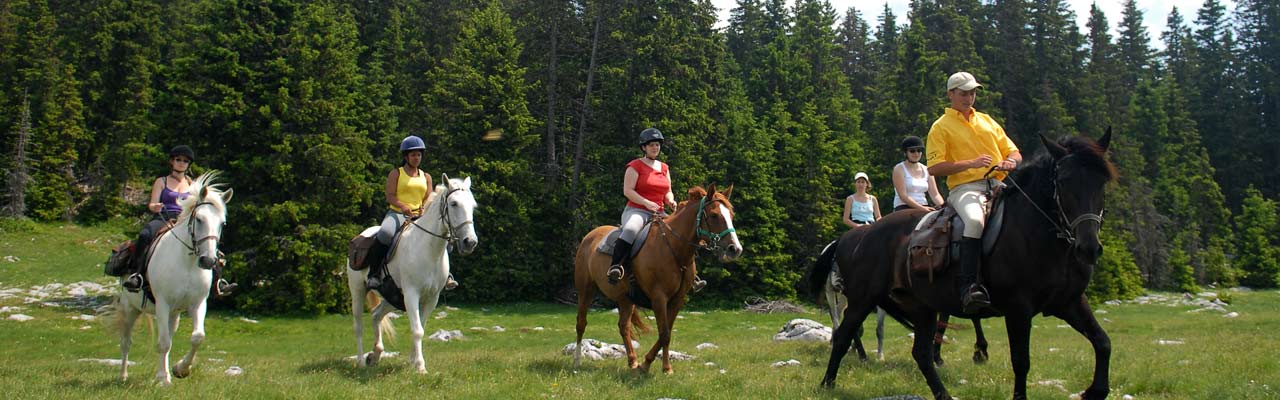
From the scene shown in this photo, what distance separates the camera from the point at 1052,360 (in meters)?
12.3

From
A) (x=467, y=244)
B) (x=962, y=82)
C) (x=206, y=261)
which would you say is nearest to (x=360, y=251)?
(x=206, y=261)

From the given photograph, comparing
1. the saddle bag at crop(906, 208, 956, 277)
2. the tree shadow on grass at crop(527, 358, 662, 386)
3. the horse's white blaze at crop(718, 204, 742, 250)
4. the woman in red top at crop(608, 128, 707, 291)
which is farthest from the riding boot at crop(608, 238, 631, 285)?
the saddle bag at crop(906, 208, 956, 277)

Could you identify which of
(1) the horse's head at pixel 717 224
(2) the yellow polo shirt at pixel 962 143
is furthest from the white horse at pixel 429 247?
(2) the yellow polo shirt at pixel 962 143

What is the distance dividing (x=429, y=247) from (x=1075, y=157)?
8.16m

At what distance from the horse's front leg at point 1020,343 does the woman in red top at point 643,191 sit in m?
4.77

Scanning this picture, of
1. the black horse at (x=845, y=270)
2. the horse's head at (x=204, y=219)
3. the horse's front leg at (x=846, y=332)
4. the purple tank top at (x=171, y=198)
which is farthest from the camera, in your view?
the purple tank top at (x=171, y=198)

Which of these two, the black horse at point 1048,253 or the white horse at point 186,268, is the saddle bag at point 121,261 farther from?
the black horse at point 1048,253

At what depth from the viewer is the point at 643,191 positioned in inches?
474

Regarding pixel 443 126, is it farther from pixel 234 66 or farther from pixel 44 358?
pixel 44 358

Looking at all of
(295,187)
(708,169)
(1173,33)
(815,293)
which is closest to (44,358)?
(295,187)

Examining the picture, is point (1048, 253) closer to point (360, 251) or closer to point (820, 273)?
point (820, 273)

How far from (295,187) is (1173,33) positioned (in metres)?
91.4

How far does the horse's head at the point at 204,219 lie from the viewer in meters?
10.4

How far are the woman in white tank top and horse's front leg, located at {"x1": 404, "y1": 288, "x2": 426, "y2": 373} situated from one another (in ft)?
22.8
